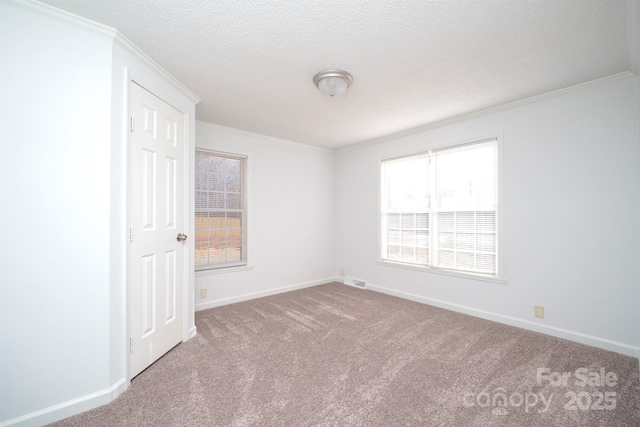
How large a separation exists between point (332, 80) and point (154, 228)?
77.2 inches

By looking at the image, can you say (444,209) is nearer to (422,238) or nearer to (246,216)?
(422,238)

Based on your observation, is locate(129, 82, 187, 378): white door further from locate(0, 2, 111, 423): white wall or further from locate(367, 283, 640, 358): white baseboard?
locate(367, 283, 640, 358): white baseboard

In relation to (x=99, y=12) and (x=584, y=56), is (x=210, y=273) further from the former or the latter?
(x=584, y=56)

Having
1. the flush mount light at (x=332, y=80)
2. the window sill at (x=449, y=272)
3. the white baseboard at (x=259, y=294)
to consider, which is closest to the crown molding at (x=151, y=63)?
the flush mount light at (x=332, y=80)

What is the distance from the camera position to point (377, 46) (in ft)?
6.89

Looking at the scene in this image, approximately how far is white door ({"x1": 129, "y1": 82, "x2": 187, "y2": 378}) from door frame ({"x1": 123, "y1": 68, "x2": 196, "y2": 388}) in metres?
0.03

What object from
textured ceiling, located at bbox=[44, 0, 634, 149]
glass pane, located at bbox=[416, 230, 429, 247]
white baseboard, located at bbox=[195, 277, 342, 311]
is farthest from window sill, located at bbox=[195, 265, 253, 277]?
glass pane, located at bbox=[416, 230, 429, 247]

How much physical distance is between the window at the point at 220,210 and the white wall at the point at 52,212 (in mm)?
1981

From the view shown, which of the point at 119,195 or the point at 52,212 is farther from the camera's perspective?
the point at 119,195

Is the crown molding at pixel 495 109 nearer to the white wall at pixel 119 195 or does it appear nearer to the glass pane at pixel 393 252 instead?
the glass pane at pixel 393 252

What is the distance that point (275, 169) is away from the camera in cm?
459

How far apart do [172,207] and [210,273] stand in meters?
1.51

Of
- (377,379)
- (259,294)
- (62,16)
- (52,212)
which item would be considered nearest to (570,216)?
(377,379)

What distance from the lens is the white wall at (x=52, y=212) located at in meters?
1.60
